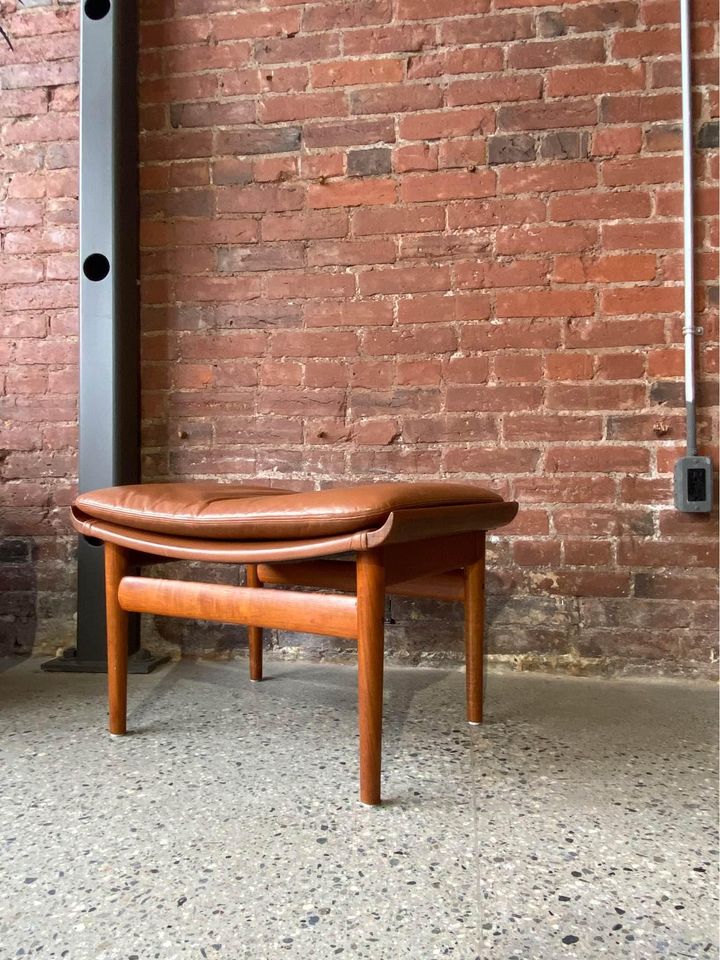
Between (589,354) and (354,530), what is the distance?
109 cm

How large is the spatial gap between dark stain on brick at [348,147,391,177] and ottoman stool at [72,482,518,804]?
1.07 m

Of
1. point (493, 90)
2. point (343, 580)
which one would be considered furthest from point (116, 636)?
point (493, 90)

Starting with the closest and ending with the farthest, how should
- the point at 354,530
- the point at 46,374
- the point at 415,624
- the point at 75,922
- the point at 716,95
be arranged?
the point at 75,922, the point at 354,530, the point at 716,95, the point at 415,624, the point at 46,374

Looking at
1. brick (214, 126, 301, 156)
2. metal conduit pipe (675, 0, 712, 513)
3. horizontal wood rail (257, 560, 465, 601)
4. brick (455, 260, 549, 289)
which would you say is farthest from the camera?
brick (214, 126, 301, 156)

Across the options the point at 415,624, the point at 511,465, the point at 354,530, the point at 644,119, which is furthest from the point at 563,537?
the point at 644,119

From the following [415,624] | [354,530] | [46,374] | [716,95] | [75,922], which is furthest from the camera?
[46,374]

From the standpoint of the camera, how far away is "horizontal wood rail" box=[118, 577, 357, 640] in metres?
1.18

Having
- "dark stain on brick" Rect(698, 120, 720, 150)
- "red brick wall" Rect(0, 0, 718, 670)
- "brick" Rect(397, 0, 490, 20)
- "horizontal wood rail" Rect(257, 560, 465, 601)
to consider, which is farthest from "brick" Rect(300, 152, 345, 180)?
"horizontal wood rail" Rect(257, 560, 465, 601)

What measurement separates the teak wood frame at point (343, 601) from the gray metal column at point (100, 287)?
1.78ft

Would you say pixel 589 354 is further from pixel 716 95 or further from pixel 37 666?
pixel 37 666

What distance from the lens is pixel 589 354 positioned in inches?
73.9

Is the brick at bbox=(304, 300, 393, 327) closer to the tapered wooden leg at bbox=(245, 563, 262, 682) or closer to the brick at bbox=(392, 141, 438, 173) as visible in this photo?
the brick at bbox=(392, 141, 438, 173)

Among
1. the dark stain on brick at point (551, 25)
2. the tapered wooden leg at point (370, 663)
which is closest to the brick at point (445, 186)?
the dark stain on brick at point (551, 25)

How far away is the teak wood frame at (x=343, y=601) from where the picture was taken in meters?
1.15
